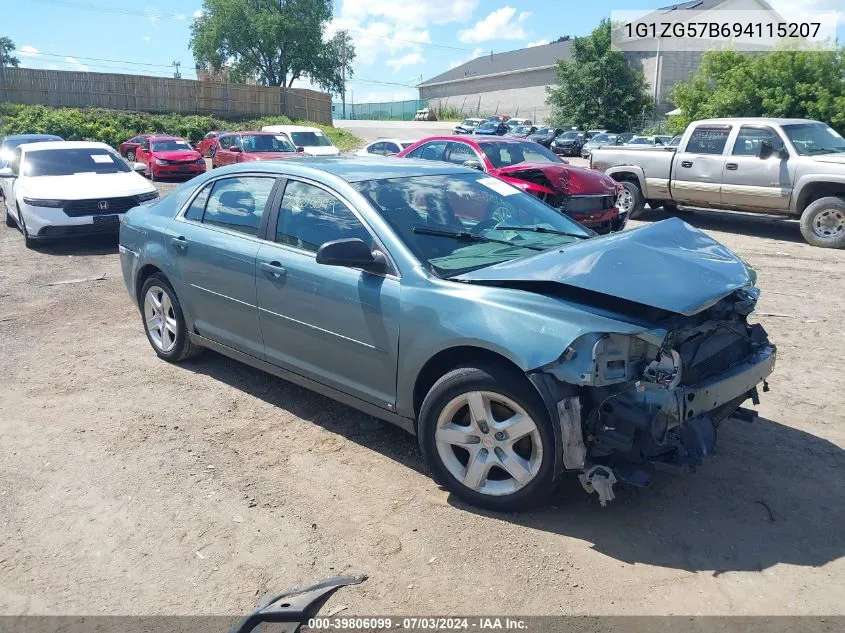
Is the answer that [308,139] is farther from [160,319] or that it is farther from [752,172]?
[160,319]

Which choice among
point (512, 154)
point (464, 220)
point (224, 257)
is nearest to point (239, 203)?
point (224, 257)

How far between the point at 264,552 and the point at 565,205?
730 centimetres

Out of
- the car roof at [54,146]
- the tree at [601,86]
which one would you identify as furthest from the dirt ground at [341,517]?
the tree at [601,86]

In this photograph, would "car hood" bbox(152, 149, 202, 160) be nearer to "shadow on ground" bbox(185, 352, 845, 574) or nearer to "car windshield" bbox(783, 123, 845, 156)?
"car windshield" bbox(783, 123, 845, 156)

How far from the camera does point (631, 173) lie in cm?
1345

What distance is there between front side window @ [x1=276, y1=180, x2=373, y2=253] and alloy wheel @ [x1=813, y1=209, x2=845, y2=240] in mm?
9172

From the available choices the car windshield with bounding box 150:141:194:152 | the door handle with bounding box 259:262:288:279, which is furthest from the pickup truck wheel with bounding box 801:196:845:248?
the car windshield with bounding box 150:141:194:152

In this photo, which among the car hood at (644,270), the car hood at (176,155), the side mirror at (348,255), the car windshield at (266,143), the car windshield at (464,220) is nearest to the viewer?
the car hood at (644,270)

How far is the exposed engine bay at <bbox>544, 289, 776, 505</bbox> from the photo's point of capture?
→ 3289 mm

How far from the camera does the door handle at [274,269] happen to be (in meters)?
4.51

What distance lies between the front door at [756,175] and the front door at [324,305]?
30.4 feet

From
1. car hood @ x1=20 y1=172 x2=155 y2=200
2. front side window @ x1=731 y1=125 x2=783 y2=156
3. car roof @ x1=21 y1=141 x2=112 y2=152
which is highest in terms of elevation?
front side window @ x1=731 y1=125 x2=783 y2=156

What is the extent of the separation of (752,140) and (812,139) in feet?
2.85

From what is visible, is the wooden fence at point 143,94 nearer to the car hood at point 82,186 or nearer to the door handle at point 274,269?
the car hood at point 82,186
